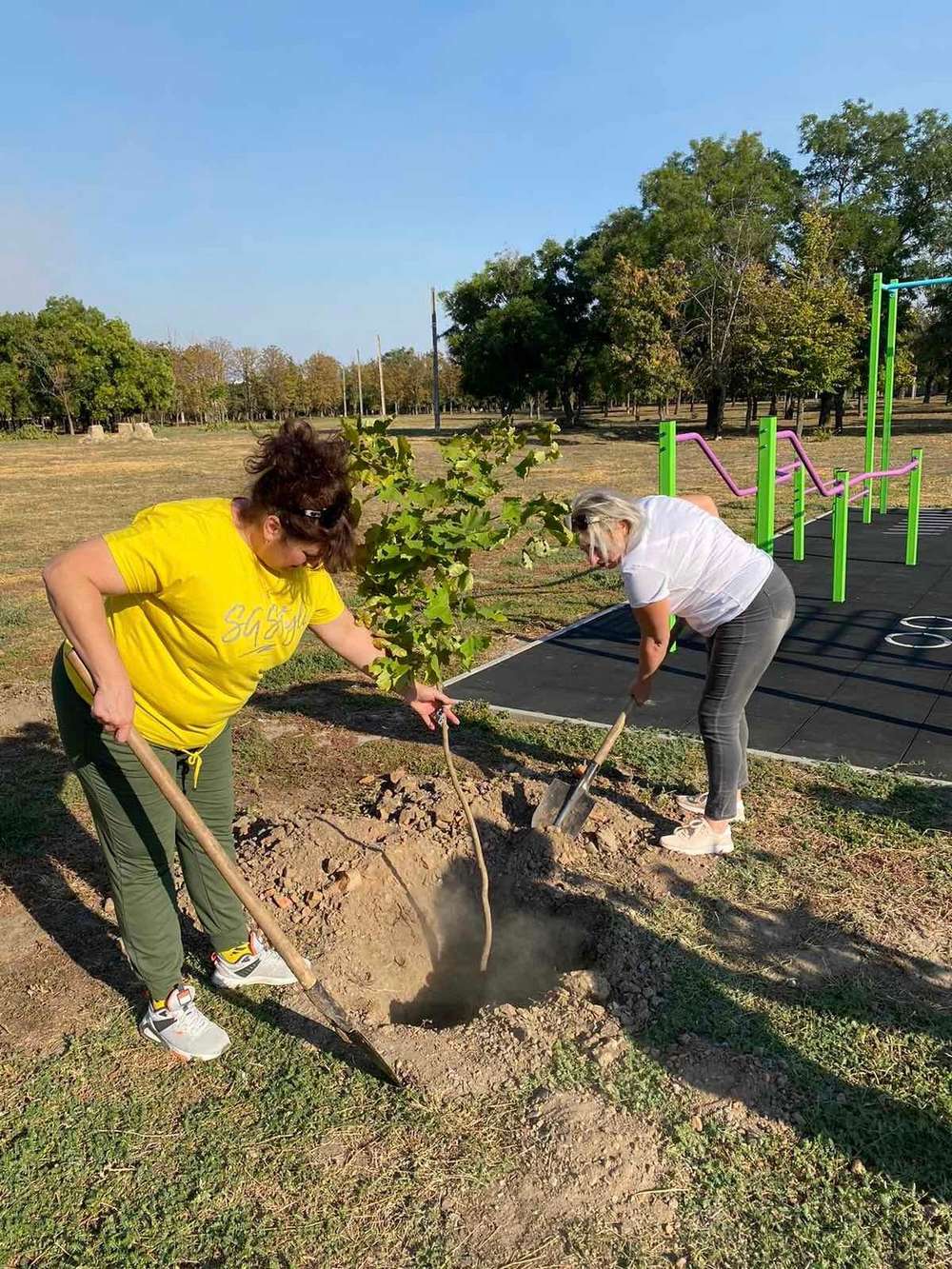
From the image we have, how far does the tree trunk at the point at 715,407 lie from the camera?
31.3 m

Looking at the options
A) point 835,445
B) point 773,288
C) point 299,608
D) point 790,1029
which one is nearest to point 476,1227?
point 790,1029

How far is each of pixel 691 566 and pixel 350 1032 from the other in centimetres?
202

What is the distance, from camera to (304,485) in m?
2.16

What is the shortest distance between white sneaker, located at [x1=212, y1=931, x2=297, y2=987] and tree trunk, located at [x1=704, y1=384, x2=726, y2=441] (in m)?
30.6

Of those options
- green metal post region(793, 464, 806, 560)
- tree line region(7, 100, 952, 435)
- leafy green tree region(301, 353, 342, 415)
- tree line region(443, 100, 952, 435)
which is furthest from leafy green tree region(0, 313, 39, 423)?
green metal post region(793, 464, 806, 560)

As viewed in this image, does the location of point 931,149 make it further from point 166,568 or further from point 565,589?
point 166,568

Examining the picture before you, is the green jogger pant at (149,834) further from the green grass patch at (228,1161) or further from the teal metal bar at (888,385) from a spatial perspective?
the teal metal bar at (888,385)

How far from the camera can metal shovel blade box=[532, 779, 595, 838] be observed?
12.6 feet

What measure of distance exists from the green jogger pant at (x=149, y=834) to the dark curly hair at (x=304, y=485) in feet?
2.64

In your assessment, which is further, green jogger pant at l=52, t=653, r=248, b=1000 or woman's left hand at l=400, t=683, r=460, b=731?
woman's left hand at l=400, t=683, r=460, b=731

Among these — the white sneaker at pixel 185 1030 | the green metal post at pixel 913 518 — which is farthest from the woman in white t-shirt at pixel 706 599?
the green metal post at pixel 913 518

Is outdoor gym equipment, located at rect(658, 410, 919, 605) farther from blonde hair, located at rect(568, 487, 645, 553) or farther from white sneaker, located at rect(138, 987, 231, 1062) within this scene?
white sneaker, located at rect(138, 987, 231, 1062)

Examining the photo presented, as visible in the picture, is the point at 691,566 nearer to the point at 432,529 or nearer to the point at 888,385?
the point at 432,529

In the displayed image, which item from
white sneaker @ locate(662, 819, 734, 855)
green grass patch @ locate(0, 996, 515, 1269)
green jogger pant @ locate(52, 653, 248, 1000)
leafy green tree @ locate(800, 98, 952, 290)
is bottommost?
green grass patch @ locate(0, 996, 515, 1269)
